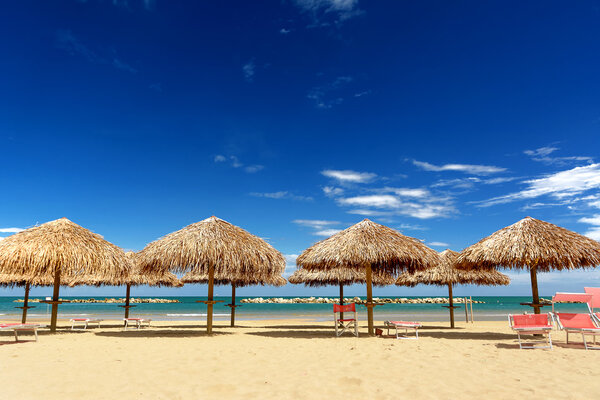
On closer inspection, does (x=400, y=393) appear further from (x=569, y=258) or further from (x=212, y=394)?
(x=569, y=258)

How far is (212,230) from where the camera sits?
9484 millimetres

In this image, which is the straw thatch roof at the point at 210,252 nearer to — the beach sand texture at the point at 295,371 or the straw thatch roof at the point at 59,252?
the straw thatch roof at the point at 59,252

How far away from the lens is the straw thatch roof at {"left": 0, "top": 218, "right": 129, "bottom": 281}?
8766 millimetres

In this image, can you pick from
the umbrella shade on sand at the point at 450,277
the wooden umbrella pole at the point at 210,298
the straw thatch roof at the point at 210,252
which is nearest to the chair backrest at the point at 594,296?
the umbrella shade on sand at the point at 450,277

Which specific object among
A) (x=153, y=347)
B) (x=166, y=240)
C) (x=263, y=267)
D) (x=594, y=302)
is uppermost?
(x=166, y=240)

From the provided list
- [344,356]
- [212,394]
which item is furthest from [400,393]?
[344,356]

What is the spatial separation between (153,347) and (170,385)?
3191 mm

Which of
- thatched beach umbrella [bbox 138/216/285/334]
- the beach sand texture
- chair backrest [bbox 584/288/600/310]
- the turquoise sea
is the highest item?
thatched beach umbrella [bbox 138/216/285/334]

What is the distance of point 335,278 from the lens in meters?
14.7

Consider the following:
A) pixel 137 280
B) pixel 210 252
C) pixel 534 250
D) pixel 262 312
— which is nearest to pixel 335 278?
pixel 210 252

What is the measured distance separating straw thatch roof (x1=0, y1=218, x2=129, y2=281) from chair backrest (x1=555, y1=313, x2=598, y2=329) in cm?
977

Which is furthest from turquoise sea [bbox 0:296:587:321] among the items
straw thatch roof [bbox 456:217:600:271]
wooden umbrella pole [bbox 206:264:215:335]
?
straw thatch roof [bbox 456:217:600:271]

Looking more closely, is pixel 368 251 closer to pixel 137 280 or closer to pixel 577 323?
pixel 577 323

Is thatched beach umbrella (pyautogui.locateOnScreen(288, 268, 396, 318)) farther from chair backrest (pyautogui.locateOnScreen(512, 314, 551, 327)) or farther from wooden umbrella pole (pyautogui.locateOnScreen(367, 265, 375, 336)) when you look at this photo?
chair backrest (pyautogui.locateOnScreen(512, 314, 551, 327))
